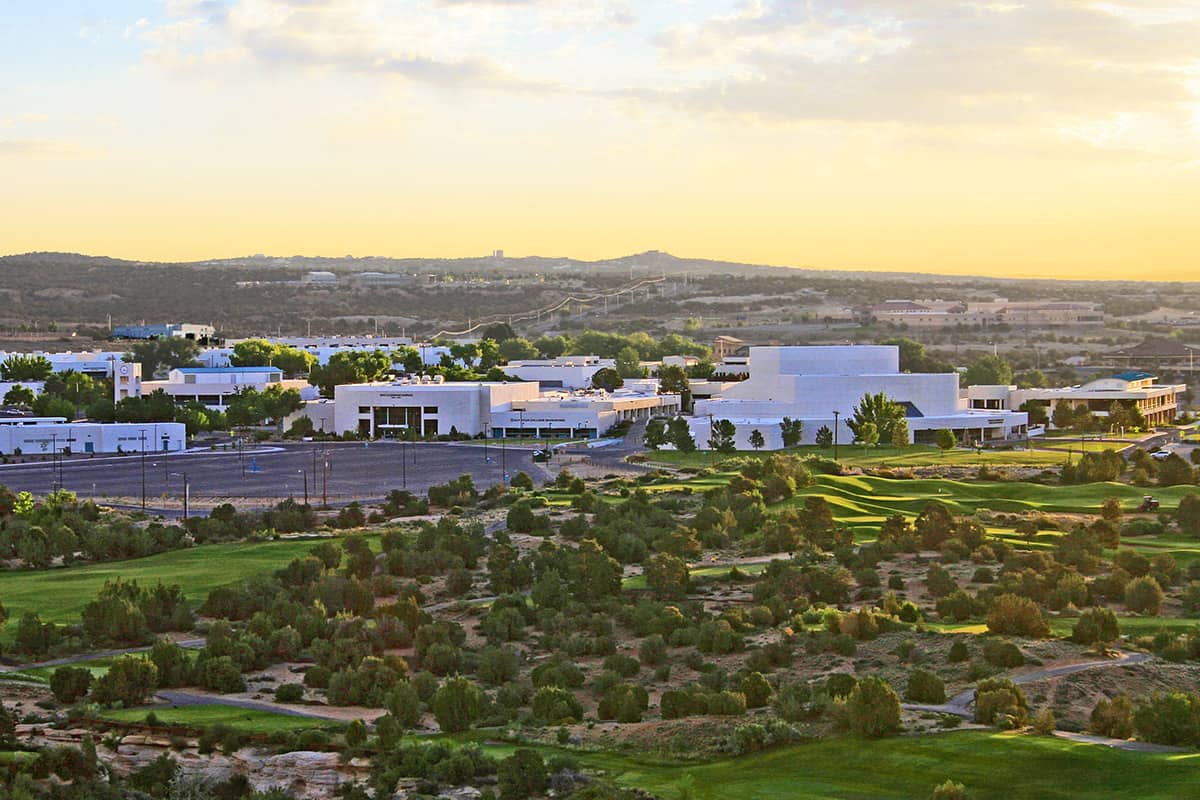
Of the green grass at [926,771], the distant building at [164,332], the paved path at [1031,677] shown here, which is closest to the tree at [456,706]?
the green grass at [926,771]

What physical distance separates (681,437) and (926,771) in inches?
2380

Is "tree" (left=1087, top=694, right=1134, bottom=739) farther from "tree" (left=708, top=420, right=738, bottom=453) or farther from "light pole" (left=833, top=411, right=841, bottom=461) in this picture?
"tree" (left=708, top=420, right=738, bottom=453)

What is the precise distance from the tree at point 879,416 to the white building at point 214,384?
1614 inches

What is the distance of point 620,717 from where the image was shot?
1025 inches

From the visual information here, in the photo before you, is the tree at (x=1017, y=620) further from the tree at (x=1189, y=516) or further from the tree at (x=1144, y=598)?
the tree at (x=1189, y=516)

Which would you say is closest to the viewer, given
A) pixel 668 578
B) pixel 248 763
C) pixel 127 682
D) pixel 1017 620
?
pixel 248 763

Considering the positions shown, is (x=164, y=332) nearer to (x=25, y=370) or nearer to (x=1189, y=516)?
(x=25, y=370)

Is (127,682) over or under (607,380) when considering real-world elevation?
under

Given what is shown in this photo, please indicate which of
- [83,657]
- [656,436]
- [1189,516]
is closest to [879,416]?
[656,436]

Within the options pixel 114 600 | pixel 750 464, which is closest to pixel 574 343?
pixel 750 464

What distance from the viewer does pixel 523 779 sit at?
22.1 m

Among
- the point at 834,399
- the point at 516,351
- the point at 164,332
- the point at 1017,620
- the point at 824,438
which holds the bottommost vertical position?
the point at 1017,620

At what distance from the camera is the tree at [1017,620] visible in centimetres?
2991

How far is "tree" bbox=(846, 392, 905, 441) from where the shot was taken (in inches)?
3336
